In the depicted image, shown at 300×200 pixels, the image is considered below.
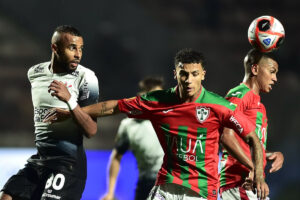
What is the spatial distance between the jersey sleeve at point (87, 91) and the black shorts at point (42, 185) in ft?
2.07

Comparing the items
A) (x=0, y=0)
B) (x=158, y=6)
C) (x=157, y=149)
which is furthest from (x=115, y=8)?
(x=157, y=149)

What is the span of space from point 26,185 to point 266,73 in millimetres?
2434

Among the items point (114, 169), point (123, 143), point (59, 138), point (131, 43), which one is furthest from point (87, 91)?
point (131, 43)

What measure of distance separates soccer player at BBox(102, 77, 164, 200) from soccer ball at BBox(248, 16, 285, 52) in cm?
164

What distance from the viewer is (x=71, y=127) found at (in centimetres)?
460

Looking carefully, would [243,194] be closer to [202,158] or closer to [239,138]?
[239,138]

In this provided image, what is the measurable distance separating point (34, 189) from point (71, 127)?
58cm

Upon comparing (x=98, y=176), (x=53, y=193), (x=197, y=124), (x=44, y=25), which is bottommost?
(x=98, y=176)

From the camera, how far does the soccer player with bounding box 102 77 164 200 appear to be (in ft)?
21.4

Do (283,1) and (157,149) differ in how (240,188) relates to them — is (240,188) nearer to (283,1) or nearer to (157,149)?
(157,149)

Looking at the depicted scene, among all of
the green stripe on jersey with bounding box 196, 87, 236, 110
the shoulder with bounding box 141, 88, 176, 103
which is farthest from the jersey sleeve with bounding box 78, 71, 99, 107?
the green stripe on jersey with bounding box 196, 87, 236, 110

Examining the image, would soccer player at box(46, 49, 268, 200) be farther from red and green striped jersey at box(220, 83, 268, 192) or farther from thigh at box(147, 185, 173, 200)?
red and green striped jersey at box(220, 83, 268, 192)

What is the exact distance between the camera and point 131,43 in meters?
12.7

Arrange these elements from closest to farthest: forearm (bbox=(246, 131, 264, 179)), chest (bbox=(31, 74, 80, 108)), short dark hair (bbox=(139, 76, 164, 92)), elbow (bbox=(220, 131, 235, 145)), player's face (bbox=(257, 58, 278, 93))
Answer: forearm (bbox=(246, 131, 264, 179))
chest (bbox=(31, 74, 80, 108))
elbow (bbox=(220, 131, 235, 145))
player's face (bbox=(257, 58, 278, 93))
short dark hair (bbox=(139, 76, 164, 92))
